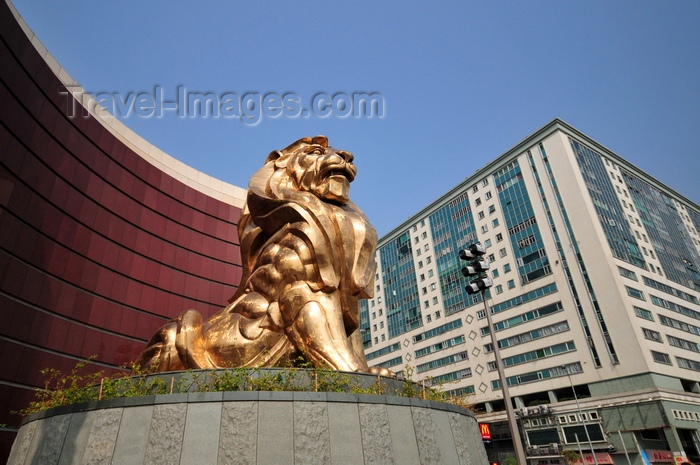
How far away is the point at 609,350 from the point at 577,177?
16466 millimetres

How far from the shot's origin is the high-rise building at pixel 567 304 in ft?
116

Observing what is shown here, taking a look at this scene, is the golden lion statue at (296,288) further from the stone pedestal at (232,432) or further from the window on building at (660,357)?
the window on building at (660,357)

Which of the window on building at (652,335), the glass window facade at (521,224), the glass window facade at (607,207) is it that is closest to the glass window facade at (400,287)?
the glass window facade at (521,224)

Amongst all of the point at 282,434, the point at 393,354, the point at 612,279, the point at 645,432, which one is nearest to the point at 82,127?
the point at 282,434

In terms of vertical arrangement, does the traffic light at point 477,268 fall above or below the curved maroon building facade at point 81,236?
below

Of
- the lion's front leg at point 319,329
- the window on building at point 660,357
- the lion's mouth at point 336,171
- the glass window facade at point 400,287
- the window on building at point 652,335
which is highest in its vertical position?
the glass window facade at point 400,287

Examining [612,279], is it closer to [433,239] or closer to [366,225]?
[433,239]

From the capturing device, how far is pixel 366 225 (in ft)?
31.5

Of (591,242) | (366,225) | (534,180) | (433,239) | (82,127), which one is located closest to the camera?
(366,225)

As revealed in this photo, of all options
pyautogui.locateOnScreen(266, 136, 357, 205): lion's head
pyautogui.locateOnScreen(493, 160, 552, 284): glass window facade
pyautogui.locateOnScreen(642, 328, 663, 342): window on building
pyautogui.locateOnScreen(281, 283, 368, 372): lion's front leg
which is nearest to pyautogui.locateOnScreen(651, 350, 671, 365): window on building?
pyautogui.locateOnScreen(642, 328, 663, 342): window on building

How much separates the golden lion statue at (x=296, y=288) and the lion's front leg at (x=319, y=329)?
0.02 m

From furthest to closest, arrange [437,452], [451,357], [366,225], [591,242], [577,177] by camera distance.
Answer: [451,357] < [577,177] < [591,242] < [366,225] < [437,452]

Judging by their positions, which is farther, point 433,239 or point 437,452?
point 433,239

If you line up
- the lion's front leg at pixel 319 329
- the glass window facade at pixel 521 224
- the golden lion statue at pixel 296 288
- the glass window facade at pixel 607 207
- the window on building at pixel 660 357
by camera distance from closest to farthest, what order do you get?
the lion's front leg at pixel 319 329
the golden lion statue at pixel 296 288
the window on building at pixel 660 357
the glass window facade at pixel 607 207
the glass window facade at pixel 521 224
